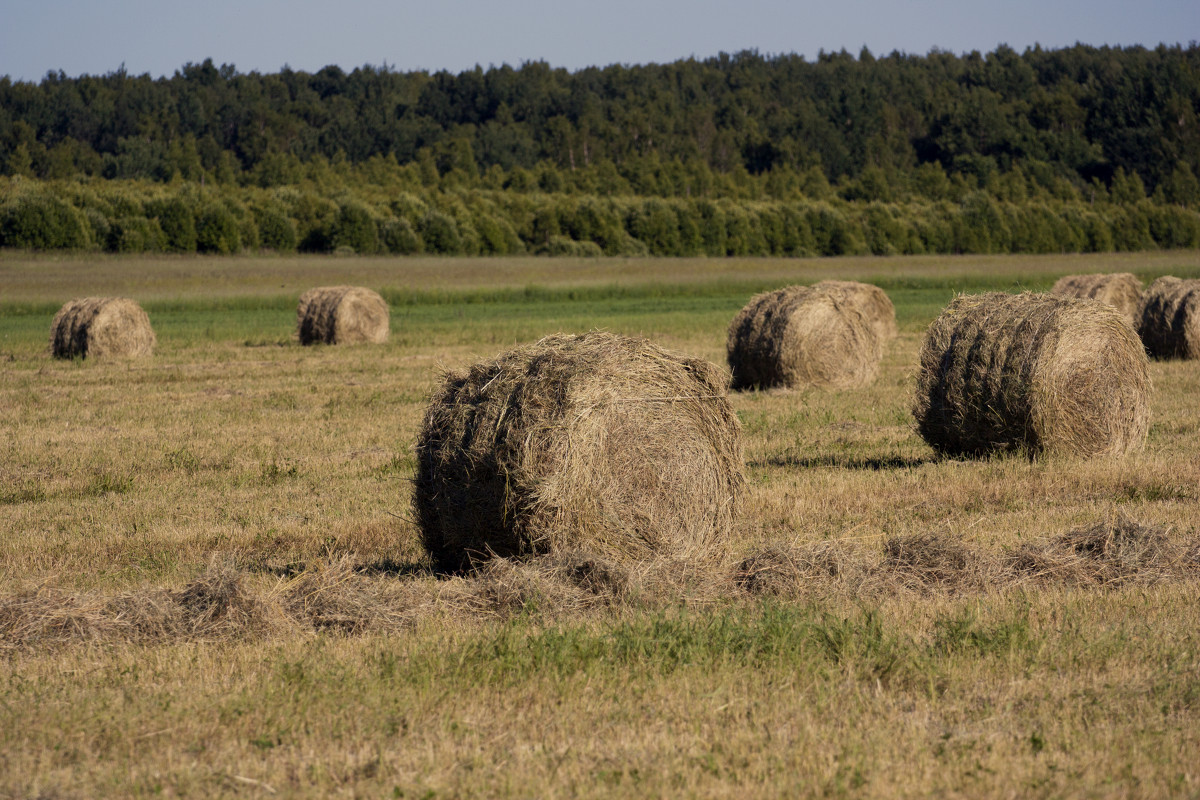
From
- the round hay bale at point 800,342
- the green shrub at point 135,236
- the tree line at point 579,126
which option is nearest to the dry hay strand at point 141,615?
the round hay bale at point 800,342

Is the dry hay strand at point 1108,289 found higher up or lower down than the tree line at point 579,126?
lower down

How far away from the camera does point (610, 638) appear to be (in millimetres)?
6727

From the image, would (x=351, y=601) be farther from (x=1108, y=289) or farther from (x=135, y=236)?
(x=135, y=236)

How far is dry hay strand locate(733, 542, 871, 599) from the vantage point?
786cm

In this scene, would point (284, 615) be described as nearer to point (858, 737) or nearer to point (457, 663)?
point (457, 663)

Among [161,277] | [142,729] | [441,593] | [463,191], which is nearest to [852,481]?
[441,593]

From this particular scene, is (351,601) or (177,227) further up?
(177,227)

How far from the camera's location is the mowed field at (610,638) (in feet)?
17.0

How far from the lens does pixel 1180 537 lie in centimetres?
899

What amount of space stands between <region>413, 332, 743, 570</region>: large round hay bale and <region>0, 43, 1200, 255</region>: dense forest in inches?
2597

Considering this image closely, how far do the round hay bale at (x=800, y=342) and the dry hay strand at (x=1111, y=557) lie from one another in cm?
1145

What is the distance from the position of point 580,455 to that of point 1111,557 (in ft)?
11.9

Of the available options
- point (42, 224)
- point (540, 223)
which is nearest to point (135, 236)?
point (42, 224)

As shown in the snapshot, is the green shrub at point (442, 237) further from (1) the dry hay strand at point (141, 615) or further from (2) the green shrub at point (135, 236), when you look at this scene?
(1) the dry hay strand at point (141, 615)
